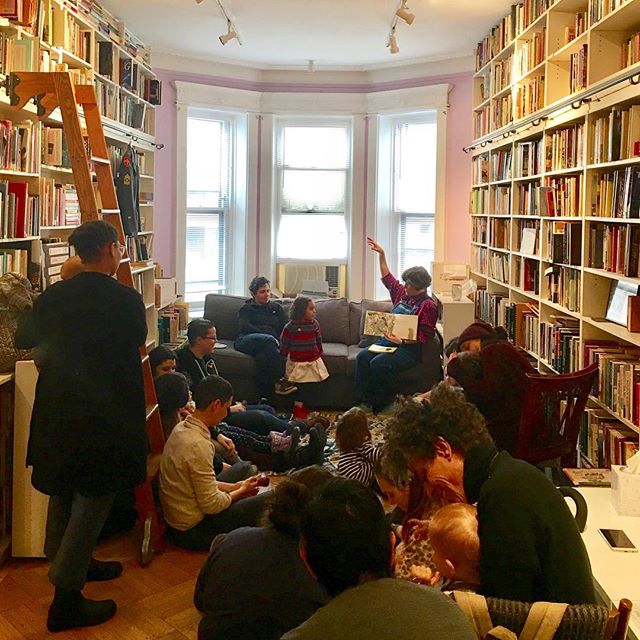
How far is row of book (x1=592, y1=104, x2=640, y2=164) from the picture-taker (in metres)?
3.64

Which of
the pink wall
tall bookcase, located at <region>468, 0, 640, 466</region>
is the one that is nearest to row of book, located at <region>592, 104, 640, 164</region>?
tall bookcase, located at <region>468, 0, 640, 466</region>

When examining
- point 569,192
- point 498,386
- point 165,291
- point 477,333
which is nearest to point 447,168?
point 165,291

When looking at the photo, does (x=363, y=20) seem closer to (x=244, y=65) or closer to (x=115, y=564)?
(x=244, y=65)

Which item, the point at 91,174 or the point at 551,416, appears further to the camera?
the point at 91,174

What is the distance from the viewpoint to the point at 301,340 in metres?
6.19

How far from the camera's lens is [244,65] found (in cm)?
835

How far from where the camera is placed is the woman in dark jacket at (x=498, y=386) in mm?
3502

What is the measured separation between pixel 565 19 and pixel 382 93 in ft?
11.7

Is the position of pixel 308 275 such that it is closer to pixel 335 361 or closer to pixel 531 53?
pixel 335 361

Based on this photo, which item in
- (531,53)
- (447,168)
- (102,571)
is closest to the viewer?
(102,571)

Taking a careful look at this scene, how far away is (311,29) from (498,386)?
14.3ft

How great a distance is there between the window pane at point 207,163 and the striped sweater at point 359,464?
512 centimetres

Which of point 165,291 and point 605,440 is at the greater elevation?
point 165,291

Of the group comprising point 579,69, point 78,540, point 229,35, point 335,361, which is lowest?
point 78,540
